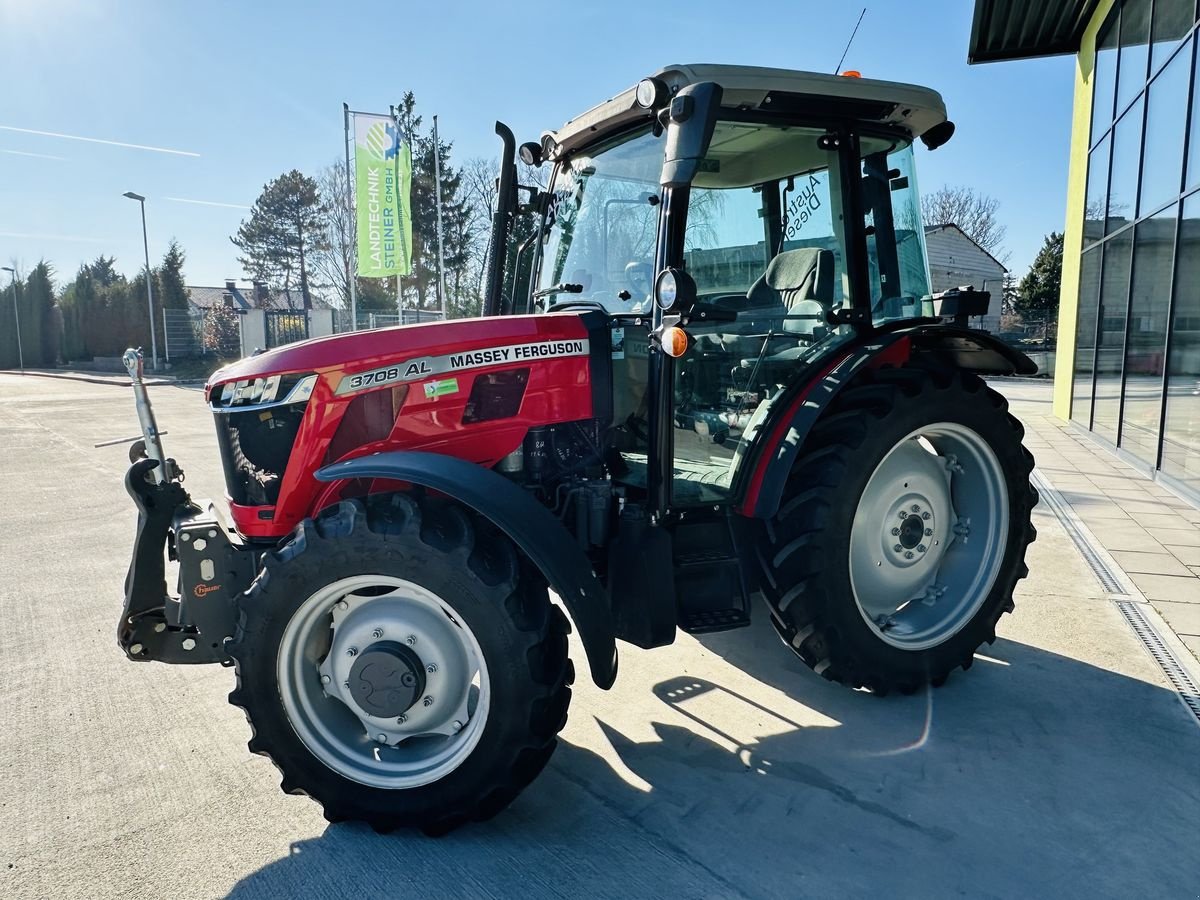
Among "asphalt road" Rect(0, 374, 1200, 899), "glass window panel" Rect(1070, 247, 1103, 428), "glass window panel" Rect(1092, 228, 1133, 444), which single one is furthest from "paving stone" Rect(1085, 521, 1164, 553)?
"glass window panel" Rect(1070, 247, 1103, 428)

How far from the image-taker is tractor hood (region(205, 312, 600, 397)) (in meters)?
2.65

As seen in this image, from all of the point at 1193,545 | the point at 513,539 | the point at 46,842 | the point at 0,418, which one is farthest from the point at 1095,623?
the point at 0,418

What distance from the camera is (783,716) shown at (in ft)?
10.4

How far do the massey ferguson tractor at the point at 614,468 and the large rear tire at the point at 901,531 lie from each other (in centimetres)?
1

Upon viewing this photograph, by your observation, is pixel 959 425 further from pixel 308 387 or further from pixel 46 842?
pixel 46 842

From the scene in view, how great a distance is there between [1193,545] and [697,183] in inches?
183

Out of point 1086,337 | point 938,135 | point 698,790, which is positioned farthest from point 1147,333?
point 698,790

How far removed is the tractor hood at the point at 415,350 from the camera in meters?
2.65

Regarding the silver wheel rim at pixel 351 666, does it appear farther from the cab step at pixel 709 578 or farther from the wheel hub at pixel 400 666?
the cab step at pixel 709 578

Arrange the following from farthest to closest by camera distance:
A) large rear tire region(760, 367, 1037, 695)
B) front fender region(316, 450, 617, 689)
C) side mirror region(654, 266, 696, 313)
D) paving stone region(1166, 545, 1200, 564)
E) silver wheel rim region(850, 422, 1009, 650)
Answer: paving stone region(1166, 545, 1200, 564) < silver wheel rim region(850, 422, 1009, 650) < large rear tire region(760, 367, 1037, 695) < side mirror region(654, 266, 696, 313) < front fender region(316, 450, 617, 689)

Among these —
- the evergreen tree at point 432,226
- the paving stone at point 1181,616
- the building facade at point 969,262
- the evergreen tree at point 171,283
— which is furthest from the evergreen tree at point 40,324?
the paving stone at point 1181,616

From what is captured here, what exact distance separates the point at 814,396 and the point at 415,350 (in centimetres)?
145

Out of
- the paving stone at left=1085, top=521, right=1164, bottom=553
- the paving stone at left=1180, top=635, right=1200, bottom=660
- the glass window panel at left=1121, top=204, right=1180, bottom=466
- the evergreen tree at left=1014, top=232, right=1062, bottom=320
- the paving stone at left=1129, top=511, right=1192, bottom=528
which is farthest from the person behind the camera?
the evergreen tree at left=1014, top=232, right=1062, bottom=320

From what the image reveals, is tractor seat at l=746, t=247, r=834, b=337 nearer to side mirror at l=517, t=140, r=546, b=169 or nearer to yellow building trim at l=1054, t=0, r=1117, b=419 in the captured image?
side mirror at l=517, t=140, r=546, b=169
